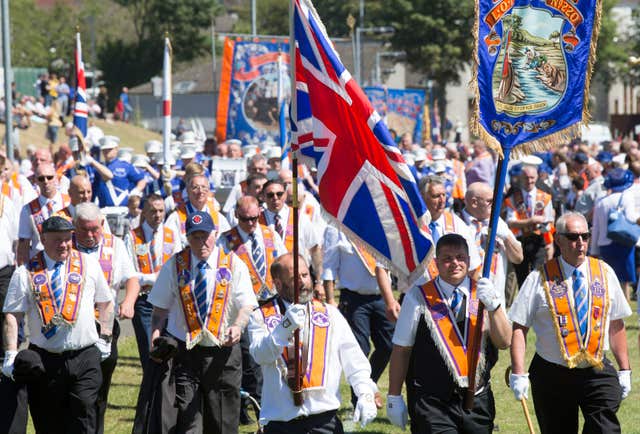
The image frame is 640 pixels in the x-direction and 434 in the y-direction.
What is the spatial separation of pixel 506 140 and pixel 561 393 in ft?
5.36

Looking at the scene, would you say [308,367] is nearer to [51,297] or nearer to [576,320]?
[576,320]

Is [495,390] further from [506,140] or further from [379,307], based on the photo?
[506,140]

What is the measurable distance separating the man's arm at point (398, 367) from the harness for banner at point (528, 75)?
0.37 metres

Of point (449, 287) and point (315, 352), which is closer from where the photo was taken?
point (315, 352)

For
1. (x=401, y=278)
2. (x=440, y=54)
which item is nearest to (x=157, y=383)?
(x=401, y=278)

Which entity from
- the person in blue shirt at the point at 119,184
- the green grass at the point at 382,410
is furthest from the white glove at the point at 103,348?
the person in blue shirt at the point at 119,184

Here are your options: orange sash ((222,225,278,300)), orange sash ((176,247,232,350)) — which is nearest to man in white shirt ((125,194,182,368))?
orange sash ((222,225,278,300))

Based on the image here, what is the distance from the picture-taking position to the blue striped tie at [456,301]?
6.99 metres

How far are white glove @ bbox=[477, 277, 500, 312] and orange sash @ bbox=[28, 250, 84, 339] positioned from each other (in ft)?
9.25

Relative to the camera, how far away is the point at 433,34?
66.0 metres

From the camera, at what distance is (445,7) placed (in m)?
66.2

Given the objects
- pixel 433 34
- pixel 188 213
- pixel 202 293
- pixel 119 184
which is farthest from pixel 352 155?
pixel 433 34

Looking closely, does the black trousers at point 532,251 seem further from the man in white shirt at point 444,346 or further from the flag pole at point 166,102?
the man in white shirt at point 444,346

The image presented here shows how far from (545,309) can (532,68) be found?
1.50 metres
